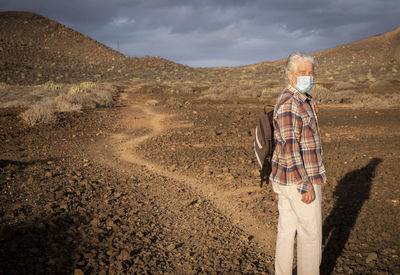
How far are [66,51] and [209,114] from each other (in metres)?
47.6

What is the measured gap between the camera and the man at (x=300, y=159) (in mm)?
2277

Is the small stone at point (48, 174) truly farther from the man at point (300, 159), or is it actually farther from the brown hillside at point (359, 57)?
the brown hillside at point (359, 57)

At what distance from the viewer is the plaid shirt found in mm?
2266

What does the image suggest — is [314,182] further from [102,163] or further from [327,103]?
[327,103]

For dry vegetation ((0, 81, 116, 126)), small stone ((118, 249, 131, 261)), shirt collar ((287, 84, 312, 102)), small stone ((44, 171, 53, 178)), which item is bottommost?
small stone ((118, 249, 131, 261))

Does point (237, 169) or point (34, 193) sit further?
point (237, 169)

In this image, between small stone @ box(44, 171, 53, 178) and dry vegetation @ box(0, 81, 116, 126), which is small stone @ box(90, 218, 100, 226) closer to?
small stone @ box(44, 171, 53, 178)

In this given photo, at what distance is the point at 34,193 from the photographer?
445cm

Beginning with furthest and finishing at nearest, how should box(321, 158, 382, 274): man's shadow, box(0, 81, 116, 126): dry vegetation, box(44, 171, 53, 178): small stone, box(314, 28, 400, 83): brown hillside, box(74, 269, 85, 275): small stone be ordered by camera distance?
box(314, 28, 400, 83): brown hillside
box(0, 81, 116, 126): dry vegetation
box(44, 171, 53, 178): small stone
box(321, 158, 382, 274): man's shadow
box(74, 269, 85, 275): small stone

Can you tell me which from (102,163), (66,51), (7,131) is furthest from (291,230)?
(66,51)

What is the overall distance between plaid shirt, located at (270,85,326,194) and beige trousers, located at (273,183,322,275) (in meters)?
0.10

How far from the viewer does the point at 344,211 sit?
14.4 feet

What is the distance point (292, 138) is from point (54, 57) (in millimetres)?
52260

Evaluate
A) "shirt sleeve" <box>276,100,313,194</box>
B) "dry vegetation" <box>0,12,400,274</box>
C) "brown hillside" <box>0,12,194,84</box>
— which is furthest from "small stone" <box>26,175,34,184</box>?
"brown hillside" <box>0,12,194,84</box>
